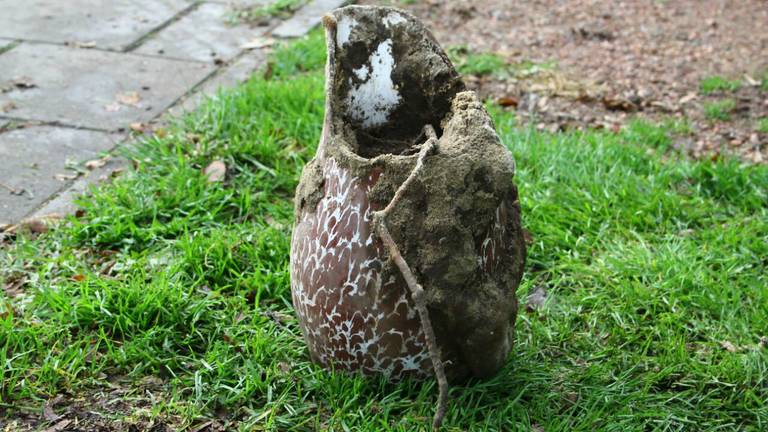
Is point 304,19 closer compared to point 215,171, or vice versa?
point 215,171

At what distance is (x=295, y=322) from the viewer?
3.17m

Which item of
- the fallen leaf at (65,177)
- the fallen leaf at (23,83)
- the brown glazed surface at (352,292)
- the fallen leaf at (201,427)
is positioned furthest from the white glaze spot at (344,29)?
the fallen leaf at (23,83)

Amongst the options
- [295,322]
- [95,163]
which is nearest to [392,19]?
[295,322]

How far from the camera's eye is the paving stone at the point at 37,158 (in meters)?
3.98

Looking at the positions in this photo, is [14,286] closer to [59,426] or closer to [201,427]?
[59,426]

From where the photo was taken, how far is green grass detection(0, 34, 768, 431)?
2.77 m

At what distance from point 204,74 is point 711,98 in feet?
10.6

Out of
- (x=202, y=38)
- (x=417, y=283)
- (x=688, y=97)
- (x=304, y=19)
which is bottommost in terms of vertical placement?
(x=202, y=38)

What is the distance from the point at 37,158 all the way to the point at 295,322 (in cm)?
197

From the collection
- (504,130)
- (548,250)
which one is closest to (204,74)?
(504,130)

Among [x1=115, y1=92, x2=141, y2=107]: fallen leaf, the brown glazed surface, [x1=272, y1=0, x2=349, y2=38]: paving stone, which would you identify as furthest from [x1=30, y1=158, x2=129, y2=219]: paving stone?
[x1=272, y1=0, x2=349, y2=38]: paving stone

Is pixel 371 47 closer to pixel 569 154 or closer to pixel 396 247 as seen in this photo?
pixel 396 247

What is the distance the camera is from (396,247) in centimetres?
242

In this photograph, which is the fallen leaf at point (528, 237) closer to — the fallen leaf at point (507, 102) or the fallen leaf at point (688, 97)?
the fallen leaf at point (507, 102)
